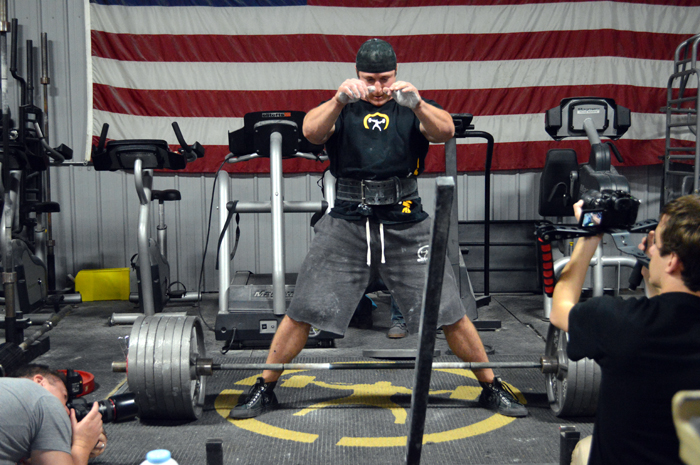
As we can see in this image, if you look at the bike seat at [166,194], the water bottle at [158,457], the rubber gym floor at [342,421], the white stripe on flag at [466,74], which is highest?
the white stripe on flag at [466,74]

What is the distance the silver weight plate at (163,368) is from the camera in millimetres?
2463

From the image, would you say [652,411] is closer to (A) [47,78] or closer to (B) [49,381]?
(B) [49,381]

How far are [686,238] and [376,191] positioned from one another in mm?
1449

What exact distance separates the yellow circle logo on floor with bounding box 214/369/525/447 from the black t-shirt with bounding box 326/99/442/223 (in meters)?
0.85

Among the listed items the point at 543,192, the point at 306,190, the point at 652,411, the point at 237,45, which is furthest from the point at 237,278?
the point at 652,411

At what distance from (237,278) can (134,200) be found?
1.50 metres

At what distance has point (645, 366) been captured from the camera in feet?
3.91

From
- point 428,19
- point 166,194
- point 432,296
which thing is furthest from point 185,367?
point 428,19

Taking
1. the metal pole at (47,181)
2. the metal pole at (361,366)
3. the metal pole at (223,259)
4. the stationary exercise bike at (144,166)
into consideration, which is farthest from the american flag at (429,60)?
the metal pole at (361,366)

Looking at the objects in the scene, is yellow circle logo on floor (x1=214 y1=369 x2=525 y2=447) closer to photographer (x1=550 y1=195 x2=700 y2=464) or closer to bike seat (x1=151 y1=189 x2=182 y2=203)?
photographer (x1=550 y1=195 x2=700 y2=464)

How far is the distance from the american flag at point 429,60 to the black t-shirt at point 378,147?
2544mm

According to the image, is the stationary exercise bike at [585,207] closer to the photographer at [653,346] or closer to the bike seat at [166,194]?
the photographer at [653,346]

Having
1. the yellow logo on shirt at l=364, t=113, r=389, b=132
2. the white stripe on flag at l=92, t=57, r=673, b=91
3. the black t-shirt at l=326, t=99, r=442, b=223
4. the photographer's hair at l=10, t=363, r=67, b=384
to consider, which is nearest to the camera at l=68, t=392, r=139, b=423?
the photographer's hair at l=10, t=363, r=67, b=384

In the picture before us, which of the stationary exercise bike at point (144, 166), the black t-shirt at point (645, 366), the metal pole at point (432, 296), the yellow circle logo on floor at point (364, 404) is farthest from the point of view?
the stationary exercise bike at point (144, 166)
